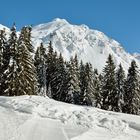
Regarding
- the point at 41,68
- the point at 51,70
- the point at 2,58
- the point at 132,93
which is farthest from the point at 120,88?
the point at 2,58

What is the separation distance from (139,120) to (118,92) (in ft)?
139

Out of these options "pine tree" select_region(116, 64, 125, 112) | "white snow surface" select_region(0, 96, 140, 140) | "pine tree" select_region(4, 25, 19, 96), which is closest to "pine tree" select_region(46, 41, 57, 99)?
"pine tree" select_region(116, 64, 125, 112)

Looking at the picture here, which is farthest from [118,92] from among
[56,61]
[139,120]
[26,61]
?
[139,120]

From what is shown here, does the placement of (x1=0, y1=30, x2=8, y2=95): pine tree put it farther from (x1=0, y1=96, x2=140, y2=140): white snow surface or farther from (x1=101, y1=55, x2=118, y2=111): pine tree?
(x1=0, y1=96, x2=140, y2=140): white snow surface

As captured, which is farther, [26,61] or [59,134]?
[26,61]

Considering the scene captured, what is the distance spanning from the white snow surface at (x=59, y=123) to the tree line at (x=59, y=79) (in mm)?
22958

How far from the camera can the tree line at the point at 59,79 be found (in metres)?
47.2

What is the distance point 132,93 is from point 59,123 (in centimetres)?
4374

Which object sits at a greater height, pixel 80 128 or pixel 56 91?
pixel 56 91

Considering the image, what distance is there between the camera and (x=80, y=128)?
65.5ft

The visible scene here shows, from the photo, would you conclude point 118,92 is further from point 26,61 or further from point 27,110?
point 27,110

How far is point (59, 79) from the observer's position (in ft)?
228

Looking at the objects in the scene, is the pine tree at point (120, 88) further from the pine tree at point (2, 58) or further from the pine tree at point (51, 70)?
the pine tree at point (2, 58)

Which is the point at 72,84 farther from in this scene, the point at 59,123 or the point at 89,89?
the point at 59,123
